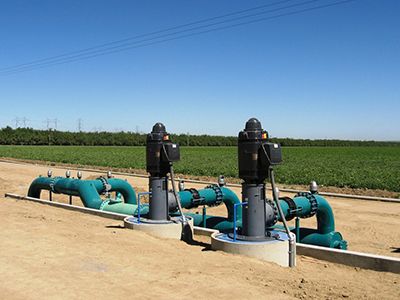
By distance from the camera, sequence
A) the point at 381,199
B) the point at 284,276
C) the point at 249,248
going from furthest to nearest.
A: the point at 381,199, the point at 249,248, the point at 284,276

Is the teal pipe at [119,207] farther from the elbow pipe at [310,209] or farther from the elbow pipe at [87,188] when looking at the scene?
the elbow pipe at [310,209]

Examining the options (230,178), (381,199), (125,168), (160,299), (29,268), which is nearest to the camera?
(160,299)

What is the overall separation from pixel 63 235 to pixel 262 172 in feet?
10.4

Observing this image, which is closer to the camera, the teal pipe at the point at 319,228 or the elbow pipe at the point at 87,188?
the teal pipe at the point at 319,228

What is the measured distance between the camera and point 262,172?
6.65 m

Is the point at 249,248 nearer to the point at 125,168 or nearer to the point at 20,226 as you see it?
the point at 20,226

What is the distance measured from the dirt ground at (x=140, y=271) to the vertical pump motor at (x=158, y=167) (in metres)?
0.71

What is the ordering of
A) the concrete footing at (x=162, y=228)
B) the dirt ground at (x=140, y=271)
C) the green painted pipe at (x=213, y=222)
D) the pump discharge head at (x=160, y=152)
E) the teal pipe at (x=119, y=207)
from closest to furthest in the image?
the dirt ground at (x=140, y=271) → the concrete footing at (x=162, y=228) → the pump discharge head at (x=160, y=152) → the green painted pipe at (x=213, y=222) → the teal pipe at (x=119, y=207)

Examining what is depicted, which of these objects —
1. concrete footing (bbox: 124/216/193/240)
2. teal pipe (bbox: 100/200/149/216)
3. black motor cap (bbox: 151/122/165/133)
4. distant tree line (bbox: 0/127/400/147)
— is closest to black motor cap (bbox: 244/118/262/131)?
black motor cap (bbox: 151/122/165/133)

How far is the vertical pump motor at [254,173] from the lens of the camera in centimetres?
661

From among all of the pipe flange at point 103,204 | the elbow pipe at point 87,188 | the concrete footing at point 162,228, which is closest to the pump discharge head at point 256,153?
the concrete footing at point 162,228

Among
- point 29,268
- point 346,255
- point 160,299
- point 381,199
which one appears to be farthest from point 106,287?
point 381,199

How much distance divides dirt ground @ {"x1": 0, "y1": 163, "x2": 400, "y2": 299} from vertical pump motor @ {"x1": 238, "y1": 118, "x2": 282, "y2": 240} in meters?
0.57

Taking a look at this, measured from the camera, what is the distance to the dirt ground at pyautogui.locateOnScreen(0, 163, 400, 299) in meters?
4.78
